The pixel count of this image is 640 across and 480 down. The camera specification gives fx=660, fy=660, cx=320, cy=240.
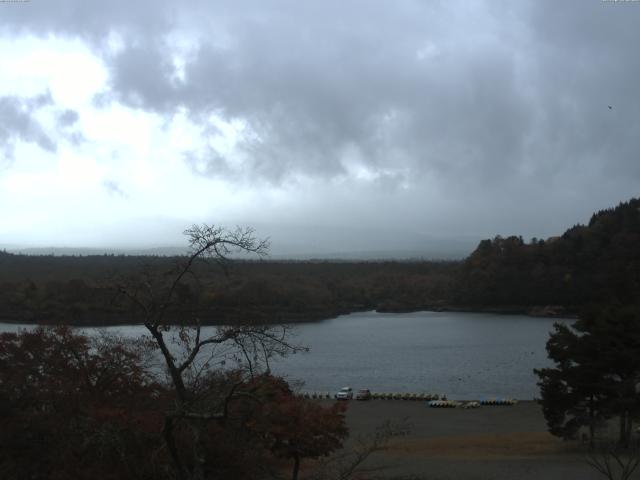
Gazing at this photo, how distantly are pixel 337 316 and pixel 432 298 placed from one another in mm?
17060

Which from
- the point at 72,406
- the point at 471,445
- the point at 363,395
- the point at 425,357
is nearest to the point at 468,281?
the point at 425,357

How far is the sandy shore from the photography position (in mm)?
13148

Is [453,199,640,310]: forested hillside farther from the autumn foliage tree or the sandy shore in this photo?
the autumn foliage tree

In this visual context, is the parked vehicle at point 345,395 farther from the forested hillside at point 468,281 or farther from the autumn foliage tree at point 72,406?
the forested hillside at point 468,281

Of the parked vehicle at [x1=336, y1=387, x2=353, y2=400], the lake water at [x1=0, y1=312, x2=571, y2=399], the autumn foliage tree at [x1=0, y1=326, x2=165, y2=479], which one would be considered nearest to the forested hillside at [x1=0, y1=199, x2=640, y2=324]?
the lake water at [x1=0, y1=312, x2=571, y2=399]

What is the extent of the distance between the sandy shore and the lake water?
11.3ft

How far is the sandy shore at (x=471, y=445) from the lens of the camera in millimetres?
13148

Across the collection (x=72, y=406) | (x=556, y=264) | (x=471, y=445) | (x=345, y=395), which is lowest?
(x=345, y=395)

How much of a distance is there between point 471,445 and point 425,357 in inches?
896

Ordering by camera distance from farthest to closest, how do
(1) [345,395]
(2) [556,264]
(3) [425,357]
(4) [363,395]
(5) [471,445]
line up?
1. (2) [556,264]
2. (3) [425,357]
3. (4) [363,395]
4. (1) [345,395]
5. (5) [471,445]

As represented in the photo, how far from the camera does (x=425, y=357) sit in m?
40.2

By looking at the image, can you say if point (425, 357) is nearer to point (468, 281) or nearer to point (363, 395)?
point (363, 395)

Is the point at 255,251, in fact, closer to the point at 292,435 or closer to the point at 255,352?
the point at 255,352

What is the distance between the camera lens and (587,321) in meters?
15.6
